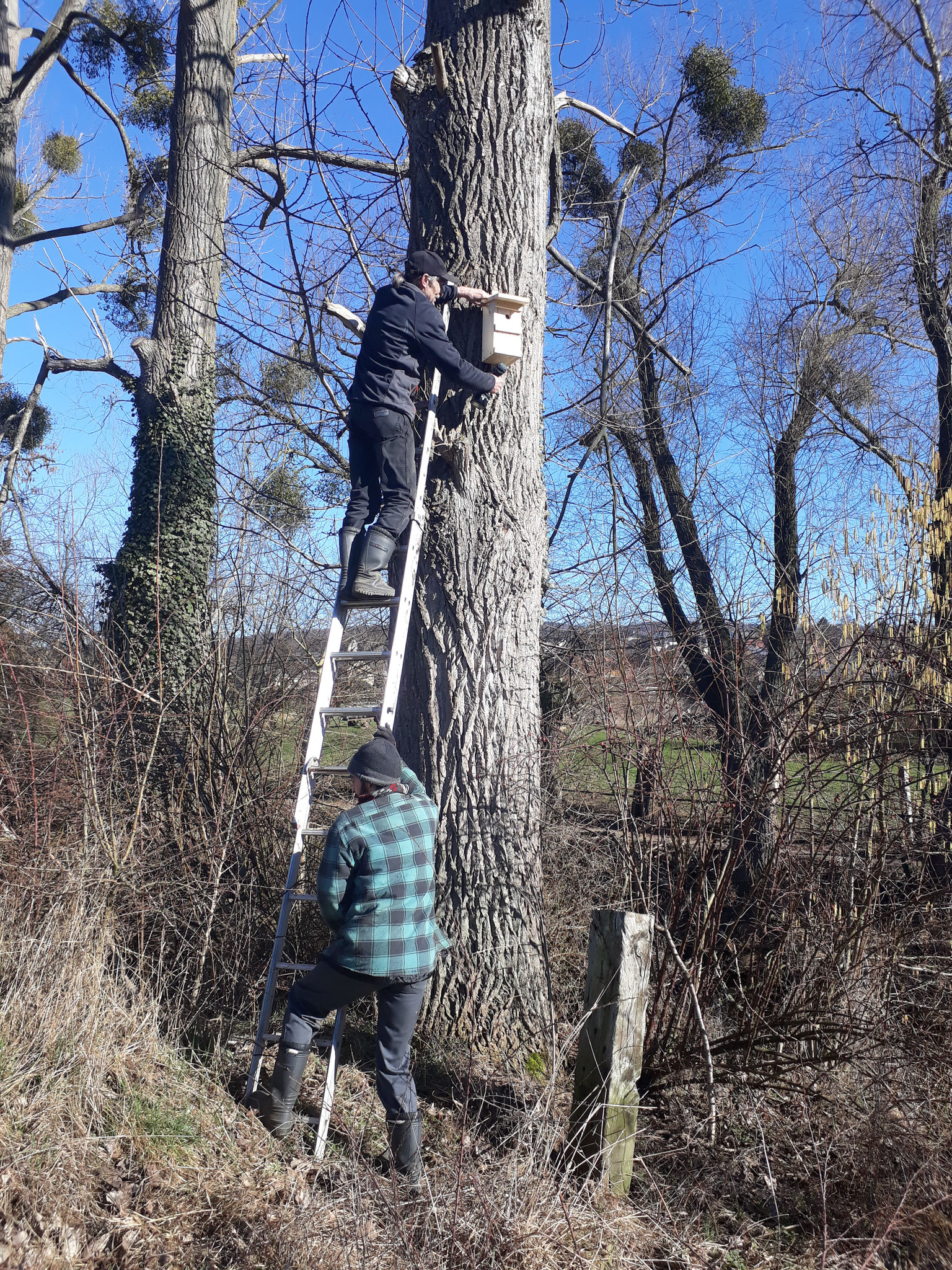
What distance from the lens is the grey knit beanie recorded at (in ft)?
11.6

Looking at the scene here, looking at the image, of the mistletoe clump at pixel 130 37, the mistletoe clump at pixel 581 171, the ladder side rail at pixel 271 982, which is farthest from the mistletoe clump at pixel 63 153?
the ladder side rail at pixel 271 982

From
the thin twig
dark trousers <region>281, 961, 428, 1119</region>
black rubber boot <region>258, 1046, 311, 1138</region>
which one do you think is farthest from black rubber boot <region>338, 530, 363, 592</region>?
the thin twig

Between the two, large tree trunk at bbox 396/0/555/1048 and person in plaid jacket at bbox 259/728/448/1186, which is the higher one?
large tree trunk at bbox 396/0/555/1048

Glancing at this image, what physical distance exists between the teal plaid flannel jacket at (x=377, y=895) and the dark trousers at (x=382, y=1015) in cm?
9

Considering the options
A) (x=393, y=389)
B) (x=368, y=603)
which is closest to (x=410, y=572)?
(x=368, y=603)

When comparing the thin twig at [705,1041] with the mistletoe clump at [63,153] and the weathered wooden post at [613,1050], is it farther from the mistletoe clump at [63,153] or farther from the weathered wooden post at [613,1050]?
the mistletoe clump at [63,153]

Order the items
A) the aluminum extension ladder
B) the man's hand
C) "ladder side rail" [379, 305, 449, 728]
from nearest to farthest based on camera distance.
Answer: the aluminum extension ladder → "ladder side rail" [379, 305, 449, 728] → the man's hand

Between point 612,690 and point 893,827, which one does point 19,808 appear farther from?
point 893,827

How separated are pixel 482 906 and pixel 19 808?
2.65 meters

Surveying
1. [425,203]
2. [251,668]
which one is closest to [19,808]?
[251,668]

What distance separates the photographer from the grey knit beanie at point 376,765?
11.6ft

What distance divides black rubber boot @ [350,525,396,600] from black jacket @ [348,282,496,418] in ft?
2.25

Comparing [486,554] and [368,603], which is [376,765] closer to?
[368,603]

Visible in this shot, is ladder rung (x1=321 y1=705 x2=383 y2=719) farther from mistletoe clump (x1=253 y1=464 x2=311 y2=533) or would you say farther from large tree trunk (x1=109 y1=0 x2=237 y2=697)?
mistletoe clump (x1=253 y1=464 x2=311 y2=533)
